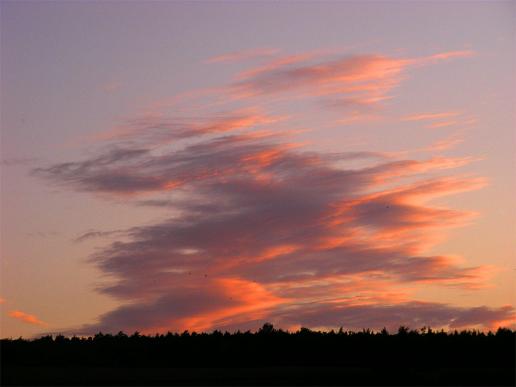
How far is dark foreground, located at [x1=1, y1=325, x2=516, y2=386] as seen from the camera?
59.6 metres

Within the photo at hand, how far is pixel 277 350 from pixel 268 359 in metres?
3.05

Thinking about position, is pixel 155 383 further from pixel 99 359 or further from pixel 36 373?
pixel 99 359

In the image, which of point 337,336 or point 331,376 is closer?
point 331,376

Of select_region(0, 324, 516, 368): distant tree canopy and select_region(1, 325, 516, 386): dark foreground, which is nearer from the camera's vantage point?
select_region(1, 325, 516, 386): dark foreground

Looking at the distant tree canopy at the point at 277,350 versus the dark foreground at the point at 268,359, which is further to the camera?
the distant tree canopy at the point at 277,350

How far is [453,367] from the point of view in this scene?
6862cm

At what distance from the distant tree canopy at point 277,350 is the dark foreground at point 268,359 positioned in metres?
0.08

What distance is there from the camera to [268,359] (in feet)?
257

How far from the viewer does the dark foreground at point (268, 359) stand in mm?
59625

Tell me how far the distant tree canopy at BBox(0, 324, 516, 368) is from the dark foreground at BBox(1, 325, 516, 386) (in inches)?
3.3

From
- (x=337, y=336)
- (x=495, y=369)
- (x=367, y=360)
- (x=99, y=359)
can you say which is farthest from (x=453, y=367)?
(x=99, y=359)

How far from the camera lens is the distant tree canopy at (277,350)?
73.4 m

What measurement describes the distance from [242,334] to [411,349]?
16549mm

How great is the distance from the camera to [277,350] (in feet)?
267
